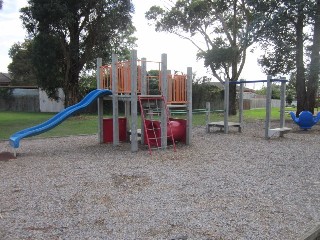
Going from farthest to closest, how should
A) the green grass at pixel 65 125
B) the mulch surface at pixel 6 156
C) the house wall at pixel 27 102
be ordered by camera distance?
the house wall at pixel 27 102 → the green grass at pixel 65 125 → the mulch surface at pixel 6 156

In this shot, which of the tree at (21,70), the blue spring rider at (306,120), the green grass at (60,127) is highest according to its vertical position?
the tree at (21,70)

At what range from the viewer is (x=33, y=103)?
115 feet

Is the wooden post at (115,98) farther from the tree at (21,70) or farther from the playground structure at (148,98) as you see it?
the tree at (21,70)

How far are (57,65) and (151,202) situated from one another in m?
20.0

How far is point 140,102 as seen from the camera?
9.23 m

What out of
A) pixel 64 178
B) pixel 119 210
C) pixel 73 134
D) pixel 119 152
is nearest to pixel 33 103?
pixel 73 134

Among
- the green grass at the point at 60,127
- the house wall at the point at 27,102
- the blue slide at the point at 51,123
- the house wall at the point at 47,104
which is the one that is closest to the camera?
the blue slide at the point at 51,123

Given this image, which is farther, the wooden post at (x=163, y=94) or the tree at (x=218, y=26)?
the tree at (x=218, y=26)

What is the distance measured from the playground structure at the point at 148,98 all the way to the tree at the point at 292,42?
921cm

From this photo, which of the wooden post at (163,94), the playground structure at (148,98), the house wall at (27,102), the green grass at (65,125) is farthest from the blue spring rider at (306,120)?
the house wall at (27,102)

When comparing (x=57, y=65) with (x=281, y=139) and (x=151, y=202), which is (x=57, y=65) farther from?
(x=151, y=202)

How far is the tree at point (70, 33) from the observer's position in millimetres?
20781

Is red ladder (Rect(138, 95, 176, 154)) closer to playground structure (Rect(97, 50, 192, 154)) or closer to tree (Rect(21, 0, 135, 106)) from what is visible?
playground structure (Rect(97, 50, 192, 154))

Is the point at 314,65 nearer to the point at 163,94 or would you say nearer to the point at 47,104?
the point at 163,94
